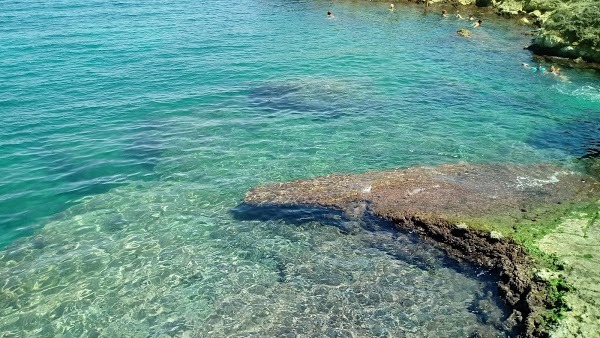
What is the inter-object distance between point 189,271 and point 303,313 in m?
4.77

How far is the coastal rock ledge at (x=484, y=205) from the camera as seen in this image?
14.0 metres

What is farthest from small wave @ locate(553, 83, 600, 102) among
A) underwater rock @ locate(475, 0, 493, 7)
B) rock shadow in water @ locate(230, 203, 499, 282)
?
underwater rock @ locate(475, 0, 493, 7)

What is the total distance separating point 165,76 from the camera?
35.3 metres

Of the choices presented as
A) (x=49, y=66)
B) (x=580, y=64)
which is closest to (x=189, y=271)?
(x=49, y=66)

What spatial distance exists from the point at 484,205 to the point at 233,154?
43.2 feet

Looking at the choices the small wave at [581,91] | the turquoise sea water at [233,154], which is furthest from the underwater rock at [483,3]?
the small wave at [581,91]

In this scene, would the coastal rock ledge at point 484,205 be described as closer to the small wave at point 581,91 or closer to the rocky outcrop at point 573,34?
the small wave at point 581,91

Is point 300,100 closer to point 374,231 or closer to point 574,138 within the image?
point 374,231

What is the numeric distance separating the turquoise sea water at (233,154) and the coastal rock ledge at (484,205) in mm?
832

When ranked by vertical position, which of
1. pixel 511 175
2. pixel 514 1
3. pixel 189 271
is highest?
pixel 514 1

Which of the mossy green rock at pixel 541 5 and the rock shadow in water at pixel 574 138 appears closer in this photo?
the rock shadow in water at pixel 574 138

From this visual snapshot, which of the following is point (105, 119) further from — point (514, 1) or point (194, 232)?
point (514, 1)

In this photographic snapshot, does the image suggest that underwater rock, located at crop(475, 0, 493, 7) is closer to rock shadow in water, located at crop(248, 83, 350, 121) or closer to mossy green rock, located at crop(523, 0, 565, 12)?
mossy green rock, located at crop(523, 0, 565, 12)

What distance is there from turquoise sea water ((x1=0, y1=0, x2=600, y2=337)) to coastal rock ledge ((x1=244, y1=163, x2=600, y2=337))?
83 centimetres
